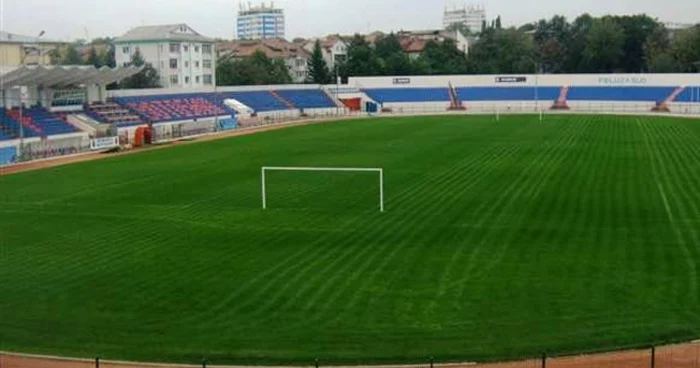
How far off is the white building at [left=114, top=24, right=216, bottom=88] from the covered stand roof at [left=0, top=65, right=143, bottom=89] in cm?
3133

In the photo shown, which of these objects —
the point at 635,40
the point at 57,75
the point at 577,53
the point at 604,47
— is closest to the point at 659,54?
the point at 635,40

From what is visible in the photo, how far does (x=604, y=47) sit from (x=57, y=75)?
8216cm

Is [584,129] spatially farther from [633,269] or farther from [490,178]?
[633,269]

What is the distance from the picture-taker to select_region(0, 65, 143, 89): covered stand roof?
6069 centimetres

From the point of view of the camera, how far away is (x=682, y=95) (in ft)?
322

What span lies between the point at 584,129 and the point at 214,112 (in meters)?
38.0

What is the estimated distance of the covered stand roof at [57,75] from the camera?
60.7 metres

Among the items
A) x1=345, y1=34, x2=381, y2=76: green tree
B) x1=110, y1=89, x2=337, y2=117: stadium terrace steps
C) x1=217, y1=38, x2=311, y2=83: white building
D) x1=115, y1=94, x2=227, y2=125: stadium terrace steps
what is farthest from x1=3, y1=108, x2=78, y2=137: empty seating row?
x1=217, y1=38, x2=311, y2=83: white building

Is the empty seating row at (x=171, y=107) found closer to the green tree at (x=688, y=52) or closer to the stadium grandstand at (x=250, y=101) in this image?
the stadium grandstand at (x=250, y=101)

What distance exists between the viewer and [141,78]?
103 m

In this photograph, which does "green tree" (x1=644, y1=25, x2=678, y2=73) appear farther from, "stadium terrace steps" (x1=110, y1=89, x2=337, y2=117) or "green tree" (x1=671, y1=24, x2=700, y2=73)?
"stadium terrace steps" (x1=110, y1=89, x2=337, y2=117)

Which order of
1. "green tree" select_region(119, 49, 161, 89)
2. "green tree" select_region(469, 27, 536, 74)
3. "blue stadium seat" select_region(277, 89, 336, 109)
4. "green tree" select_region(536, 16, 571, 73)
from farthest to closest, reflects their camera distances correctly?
"green tree" select_region(536, 16, 571, 73) → "green tree" select_region(469, 27, 536, 74) → "blue stadium seat" select_region(277, 89, 336, 109) → "green tree" select_region(119, 49, 161, 89)

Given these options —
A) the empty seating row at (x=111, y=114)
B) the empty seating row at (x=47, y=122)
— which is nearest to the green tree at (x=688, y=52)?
the empty seating row at (x=111, y=114)

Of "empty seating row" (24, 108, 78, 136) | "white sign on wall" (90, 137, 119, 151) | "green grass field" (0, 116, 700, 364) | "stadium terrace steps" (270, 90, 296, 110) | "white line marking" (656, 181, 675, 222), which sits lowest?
"green grass field" (0, 116, 700, 364)
